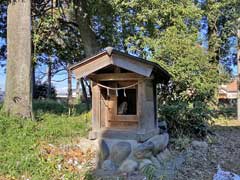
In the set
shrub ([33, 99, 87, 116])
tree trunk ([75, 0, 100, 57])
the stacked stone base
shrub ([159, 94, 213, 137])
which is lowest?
the stacked stone base

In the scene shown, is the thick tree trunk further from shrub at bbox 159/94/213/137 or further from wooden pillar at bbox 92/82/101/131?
shrub at bbox 159/94/213/137

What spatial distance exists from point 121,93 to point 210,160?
2290mm

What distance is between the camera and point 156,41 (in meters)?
11.9

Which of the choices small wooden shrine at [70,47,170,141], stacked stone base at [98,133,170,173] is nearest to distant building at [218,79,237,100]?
small wooden shrine at [70,47,170,141]

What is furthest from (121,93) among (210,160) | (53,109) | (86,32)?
(86,32)

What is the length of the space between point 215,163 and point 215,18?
1201 centimetres

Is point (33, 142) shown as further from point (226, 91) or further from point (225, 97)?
point (226, 91)

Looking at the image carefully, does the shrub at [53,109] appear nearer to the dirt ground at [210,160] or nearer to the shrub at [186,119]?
the shrub at [186,119]

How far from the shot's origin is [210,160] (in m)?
6.82

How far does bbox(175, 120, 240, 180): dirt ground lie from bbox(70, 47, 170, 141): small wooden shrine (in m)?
0.92

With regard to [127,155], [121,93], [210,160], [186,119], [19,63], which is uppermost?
[19,63]

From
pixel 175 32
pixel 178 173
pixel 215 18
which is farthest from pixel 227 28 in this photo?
pixel 178 173

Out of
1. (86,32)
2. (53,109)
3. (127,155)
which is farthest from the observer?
(86,32)

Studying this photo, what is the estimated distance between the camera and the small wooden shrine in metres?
6.27
